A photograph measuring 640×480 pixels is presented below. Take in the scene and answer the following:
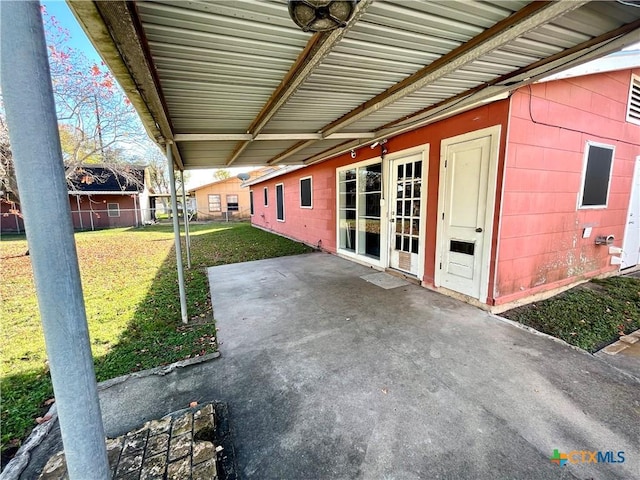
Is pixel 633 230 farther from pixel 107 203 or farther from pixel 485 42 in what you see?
pixel 107 203

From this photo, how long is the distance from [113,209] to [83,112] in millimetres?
10172

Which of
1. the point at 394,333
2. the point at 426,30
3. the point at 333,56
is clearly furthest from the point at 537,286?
the point at 333,56

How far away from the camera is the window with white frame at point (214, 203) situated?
2369 centimetres

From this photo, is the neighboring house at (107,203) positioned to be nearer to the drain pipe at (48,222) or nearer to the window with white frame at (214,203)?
the window with white frame at (214,203)

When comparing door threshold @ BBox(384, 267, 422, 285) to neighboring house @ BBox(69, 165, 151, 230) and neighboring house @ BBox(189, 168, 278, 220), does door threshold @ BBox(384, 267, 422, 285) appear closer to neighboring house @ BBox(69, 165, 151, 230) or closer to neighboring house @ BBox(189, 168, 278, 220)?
neighboring house @ BBox(69, 165, 151, 230)

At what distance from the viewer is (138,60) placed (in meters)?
1.61

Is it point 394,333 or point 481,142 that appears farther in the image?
point 481,142

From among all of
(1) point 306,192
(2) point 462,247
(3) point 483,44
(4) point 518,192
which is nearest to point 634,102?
(4) point 518,192

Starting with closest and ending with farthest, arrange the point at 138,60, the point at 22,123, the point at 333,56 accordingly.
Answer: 1. the point at 22,123
2. the point at 138,60
3. the point at 333,56

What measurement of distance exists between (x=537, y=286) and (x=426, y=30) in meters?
3.65

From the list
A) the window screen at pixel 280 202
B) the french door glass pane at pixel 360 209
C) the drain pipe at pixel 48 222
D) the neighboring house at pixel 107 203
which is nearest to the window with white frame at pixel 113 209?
the neighboring house at pixel 107 203

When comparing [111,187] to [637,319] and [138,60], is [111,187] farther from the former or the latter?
[637,319]

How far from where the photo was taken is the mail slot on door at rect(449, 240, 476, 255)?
12.0ft

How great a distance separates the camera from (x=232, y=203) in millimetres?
24109
